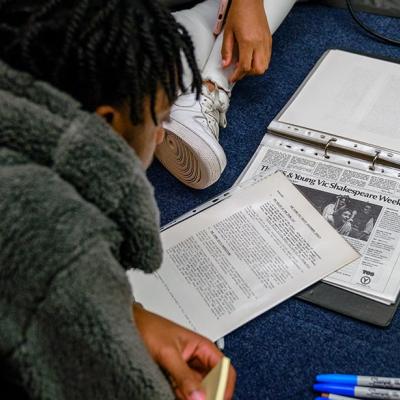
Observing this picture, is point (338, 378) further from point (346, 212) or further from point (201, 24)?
point (201, 24)

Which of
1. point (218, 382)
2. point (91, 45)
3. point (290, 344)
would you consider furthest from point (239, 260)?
point (91, 45)

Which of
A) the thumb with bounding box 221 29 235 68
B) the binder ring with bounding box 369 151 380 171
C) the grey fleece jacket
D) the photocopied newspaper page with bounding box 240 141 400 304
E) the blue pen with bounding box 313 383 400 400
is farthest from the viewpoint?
the thumb with bounding box 221 29 235 68

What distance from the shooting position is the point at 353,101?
1096 mm

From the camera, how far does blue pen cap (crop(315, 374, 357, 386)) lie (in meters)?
0.76

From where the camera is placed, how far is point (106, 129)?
50 centimetres

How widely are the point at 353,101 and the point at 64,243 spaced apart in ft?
2.46

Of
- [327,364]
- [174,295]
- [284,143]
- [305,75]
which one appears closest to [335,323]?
[327,364]

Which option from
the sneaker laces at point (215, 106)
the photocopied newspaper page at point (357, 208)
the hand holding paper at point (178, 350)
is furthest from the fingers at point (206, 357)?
the sneaker laces at point (215, 106)

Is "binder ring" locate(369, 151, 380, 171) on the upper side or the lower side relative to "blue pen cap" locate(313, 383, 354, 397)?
upper

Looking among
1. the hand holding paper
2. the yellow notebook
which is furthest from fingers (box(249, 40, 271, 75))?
the yellow notebook

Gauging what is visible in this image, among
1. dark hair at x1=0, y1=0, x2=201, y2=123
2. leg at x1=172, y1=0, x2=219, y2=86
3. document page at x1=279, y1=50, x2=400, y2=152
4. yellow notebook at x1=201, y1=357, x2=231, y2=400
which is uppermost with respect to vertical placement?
dark hair at x1=0, y1=0, x2=201, y2=123

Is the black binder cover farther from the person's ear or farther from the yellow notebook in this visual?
the person's ear

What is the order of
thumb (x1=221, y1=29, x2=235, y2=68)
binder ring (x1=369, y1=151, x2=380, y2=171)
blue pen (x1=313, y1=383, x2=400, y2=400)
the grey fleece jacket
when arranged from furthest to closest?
thumb (x1=221, y1=29, x2=235, y2=68) < binder ring (x1=369, y1=151, x2=380, y2=171) < blue pen (x1=313, y1=383, x2=400, y2=400) < the grey fleece jacket

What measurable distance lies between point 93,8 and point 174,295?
0.44 metres
